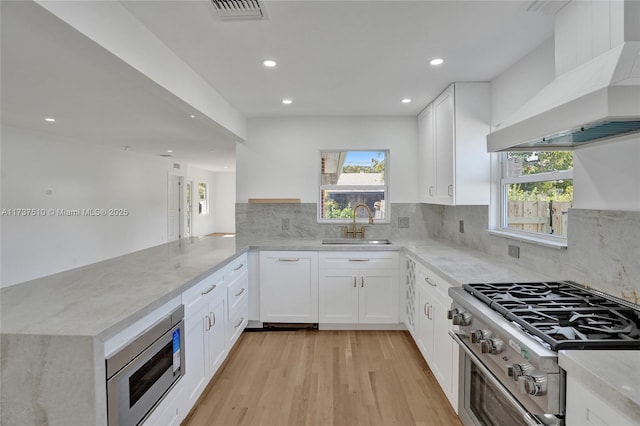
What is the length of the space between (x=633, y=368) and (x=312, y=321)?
284cm

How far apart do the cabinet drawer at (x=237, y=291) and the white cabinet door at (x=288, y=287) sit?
21cm

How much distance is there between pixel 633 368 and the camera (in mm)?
934

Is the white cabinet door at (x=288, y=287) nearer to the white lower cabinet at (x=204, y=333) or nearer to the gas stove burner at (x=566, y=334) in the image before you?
the white lower cabinet at (x=204, y=333)

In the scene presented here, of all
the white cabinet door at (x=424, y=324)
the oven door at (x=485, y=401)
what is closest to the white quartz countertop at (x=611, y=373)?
the oven door at (x=485, y=401)

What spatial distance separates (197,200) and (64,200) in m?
5.67

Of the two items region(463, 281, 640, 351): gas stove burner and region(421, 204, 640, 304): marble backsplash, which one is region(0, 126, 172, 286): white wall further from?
region(421, 204, 640, 304): marble backsplash

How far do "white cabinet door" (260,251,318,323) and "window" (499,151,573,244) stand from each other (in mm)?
1897

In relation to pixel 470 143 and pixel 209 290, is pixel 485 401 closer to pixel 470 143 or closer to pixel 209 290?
pixel 209 290

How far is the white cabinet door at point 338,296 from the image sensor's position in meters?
3.46

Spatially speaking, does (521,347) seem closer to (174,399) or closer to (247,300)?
(174,399)

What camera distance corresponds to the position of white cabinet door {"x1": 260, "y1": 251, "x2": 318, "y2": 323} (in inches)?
137

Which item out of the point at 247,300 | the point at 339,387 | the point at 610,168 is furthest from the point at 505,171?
the point at 247,300

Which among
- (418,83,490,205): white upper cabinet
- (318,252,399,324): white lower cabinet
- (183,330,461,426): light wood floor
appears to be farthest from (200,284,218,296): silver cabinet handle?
(418,83,490,205): white upper cabinet

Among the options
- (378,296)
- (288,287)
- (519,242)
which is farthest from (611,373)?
(288,287)
